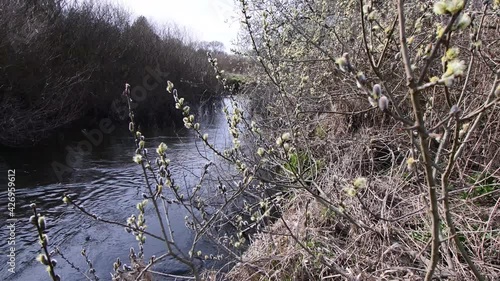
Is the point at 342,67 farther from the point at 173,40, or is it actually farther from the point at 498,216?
the point at 173,40

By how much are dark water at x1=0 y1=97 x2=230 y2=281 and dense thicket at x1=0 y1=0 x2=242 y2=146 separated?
1.56 m

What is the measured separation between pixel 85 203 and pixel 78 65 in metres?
9.59

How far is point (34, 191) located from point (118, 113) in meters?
9.23

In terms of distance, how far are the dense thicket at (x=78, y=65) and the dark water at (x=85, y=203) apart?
61.3 inches

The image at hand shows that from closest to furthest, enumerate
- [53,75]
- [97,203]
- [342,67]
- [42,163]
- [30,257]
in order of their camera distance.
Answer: [342,67] < [30,257] < [97,203] < [42,163] < [53,75]

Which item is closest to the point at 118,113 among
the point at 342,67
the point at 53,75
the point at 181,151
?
the point at 53,75

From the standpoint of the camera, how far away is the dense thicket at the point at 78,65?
427 inches

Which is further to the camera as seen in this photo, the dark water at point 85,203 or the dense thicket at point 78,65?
the dense thicket at point 78,65

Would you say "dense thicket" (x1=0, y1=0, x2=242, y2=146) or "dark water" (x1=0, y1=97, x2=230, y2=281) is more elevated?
"dense thicket" (x1=0, y1=0, x2=242, y2=146)

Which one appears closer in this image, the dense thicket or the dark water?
the dark water

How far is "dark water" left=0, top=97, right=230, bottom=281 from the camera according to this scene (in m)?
4.84

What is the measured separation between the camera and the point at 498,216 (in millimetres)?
2654

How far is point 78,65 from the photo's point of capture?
1425cm

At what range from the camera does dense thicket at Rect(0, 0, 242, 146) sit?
427 inches
